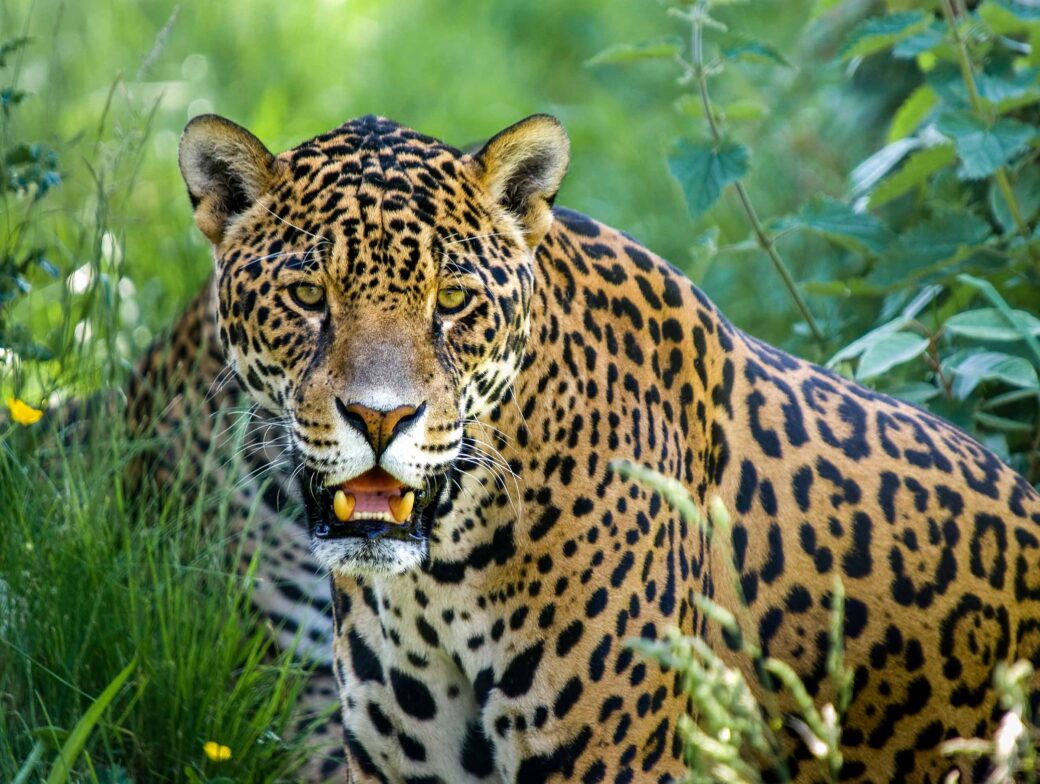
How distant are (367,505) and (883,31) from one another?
282 centimetres

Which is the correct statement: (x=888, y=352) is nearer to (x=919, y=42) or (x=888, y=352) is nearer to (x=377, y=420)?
(x=919, y=42)

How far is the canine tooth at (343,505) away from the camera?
3.58 metres

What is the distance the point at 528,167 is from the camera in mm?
3818

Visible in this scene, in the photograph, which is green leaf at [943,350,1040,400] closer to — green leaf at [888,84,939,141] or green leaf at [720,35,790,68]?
green leaf at [720,35,790,68]

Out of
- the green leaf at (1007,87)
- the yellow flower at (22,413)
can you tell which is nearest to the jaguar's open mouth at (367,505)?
the yellow flower at (22,413)

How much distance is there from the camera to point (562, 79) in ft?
40.7

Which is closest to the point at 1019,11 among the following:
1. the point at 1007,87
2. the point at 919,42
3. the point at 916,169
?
the point at 1007,87

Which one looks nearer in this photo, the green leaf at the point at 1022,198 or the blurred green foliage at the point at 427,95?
the green leaf at the point at 1022,198

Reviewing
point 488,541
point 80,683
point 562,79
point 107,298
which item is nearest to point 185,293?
Answer: point 107,298

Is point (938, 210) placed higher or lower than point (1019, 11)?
lower

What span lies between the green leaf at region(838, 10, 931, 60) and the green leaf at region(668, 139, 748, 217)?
21.3 inches

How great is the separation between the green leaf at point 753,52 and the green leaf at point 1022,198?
1.06 m

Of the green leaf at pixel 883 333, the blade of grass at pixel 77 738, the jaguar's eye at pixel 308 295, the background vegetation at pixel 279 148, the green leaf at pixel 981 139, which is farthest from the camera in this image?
the green leaf at pixel 981 139

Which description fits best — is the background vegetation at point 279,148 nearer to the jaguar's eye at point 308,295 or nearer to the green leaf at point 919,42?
the green leaf at point 919,42
